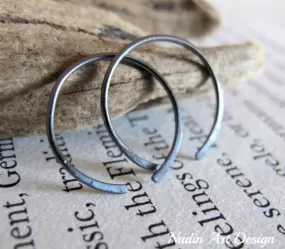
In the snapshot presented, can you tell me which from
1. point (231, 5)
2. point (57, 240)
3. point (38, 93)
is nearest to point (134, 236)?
point (57, 240)

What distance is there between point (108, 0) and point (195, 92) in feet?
0.77

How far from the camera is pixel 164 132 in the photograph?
61cm

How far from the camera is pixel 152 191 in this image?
49 cm

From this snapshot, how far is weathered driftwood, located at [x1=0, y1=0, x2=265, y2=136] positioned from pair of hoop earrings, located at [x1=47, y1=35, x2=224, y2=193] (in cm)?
1

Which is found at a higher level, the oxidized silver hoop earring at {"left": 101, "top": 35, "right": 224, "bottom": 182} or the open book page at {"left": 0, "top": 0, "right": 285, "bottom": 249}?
the oxidized silver hoop earring at {"left": 101, "top": 35, "right": 224, "bottom": 182}

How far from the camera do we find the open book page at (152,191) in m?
0.42

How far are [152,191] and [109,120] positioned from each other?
95 millimetres

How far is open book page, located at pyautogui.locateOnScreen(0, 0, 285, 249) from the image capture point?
420mm

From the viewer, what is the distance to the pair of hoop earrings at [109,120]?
0.47 meters

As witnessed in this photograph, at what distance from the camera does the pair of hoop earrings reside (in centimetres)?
47

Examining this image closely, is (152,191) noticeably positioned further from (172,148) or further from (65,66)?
(65,66)

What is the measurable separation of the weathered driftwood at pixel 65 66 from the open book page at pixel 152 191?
5 cm

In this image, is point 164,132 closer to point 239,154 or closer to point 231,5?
point 239,154

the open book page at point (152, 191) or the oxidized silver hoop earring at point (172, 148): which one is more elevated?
the oxidized silver hoop earring at point (172, 148)
